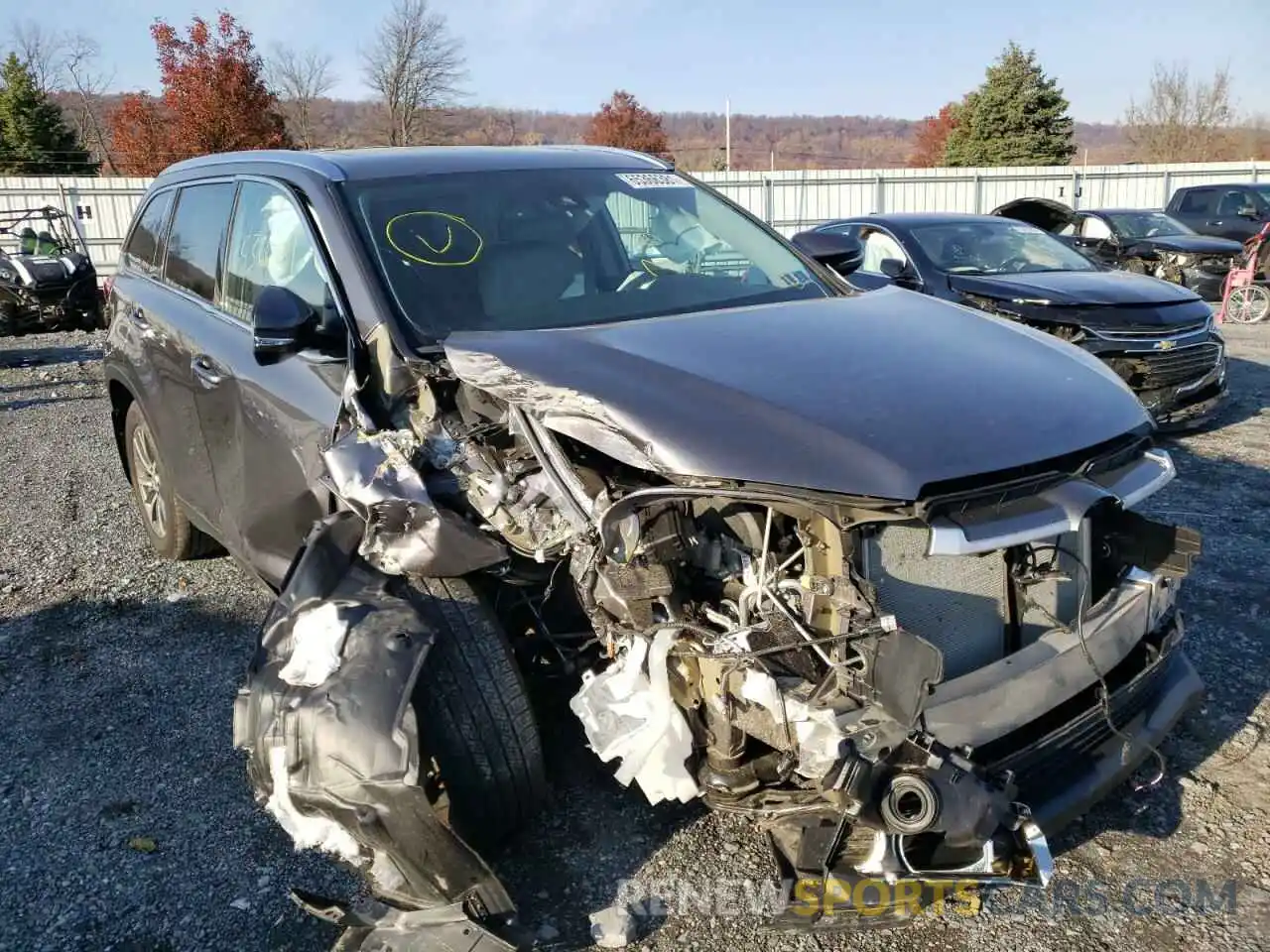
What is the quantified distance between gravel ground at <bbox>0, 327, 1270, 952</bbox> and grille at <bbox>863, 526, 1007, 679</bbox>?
668 millimetres

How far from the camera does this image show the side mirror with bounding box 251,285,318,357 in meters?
2.91

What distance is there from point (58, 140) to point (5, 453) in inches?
1291

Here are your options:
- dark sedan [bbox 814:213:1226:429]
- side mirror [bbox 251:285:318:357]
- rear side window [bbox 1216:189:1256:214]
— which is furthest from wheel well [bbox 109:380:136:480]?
rear side window [bbox 1216:189:1256:214]

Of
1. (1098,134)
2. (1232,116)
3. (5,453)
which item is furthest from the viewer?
(1098,134)

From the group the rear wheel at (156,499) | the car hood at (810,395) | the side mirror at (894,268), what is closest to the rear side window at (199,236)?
the rear wheel at (156,499)

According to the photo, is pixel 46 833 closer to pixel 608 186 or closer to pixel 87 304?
pixel 608 186

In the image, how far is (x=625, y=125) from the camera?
137 feet

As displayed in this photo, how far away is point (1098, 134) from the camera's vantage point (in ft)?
398

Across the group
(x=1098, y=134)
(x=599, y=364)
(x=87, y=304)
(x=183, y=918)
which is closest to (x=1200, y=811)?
(x=599, y=364)

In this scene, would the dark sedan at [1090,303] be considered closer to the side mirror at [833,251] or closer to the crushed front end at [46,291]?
the side mirror at [833,251]

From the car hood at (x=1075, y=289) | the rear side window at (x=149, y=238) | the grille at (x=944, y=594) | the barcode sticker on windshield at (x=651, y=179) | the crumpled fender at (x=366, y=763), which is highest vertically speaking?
the barcode sticker on windshield at (x=651, y=179)

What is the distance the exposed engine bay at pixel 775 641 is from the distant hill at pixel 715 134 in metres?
24.2

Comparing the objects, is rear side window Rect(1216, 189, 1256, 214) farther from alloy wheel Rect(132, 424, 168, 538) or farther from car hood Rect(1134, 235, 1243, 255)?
alloy wheel Rect(132, 424, 168, 538)

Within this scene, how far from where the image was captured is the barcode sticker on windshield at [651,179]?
150 inches
